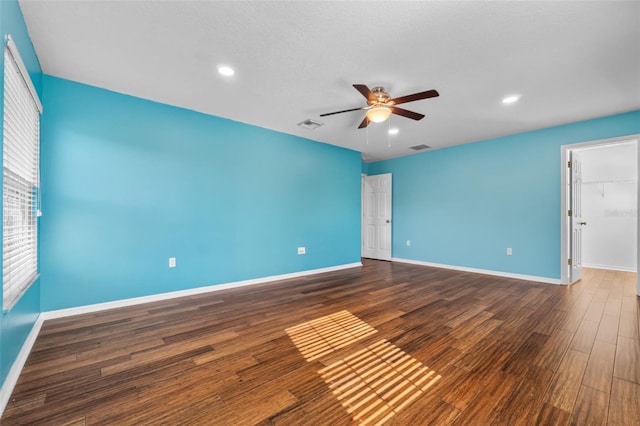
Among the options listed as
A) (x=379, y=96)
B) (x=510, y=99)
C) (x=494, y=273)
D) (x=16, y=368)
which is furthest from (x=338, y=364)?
(x=494, y=273)

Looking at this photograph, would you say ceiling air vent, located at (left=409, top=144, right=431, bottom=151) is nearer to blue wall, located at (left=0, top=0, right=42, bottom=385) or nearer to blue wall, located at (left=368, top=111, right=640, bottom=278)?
blue wall, located at (left=368, top=111, right=640, bottom=278)

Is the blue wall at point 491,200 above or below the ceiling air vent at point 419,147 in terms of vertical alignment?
below

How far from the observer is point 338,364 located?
76.4 inches

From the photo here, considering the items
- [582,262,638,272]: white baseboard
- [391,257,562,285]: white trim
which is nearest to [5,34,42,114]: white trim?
[391,257,562,285]: white trim

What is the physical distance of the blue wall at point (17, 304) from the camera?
158cm

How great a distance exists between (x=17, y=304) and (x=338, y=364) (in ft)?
7.62

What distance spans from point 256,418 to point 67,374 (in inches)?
56.5

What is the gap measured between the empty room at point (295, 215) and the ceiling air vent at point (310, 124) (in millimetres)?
215

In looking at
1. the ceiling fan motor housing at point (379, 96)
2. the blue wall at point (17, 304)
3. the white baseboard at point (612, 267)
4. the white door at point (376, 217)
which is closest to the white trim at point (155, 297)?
the blue wall at point (17, 304)

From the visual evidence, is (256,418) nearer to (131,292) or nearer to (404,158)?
Answer: (131,292)

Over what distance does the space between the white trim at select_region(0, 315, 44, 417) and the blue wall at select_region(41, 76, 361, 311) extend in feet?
2.00

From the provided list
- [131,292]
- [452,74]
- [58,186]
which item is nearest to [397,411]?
[452,74]

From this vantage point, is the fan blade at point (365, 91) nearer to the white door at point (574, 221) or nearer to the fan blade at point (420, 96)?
the fan blade at point (420, 96)

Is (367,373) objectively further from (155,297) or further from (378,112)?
(155,297)
